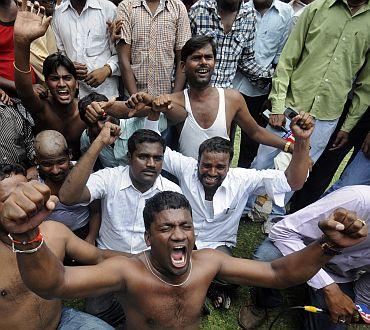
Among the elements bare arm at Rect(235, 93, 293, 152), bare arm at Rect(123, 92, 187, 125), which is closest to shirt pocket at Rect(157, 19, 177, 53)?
bare arm at Rect(123, 92, 187, 125)

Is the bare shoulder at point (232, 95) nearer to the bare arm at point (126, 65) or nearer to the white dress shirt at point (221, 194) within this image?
the white dress shirt at point (221, 194)

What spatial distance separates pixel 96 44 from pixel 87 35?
0.41 ft

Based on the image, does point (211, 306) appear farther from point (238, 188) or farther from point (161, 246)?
point (161, 246)

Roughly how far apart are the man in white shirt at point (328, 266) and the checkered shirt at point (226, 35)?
1.84 metres

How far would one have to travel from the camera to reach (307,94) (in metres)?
4.62

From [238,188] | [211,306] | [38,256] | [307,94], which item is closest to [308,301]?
[211,306]

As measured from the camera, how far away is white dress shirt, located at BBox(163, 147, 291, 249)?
3904 millimetres

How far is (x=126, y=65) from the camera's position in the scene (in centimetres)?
448

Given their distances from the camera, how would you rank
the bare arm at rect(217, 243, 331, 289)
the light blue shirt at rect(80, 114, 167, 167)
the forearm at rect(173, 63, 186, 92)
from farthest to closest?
1. the forearm at rect(173, 63, 186, 92)
2. the light blue shirt at rect(80, 114, 167, 167)
3. the bare arm at rect(217, 243, 331, 289)

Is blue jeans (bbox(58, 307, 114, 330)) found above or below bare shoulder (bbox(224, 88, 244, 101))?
below

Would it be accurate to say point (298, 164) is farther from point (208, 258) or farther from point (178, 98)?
point (178, 98)

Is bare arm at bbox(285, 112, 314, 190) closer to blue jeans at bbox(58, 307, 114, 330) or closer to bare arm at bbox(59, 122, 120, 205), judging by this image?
bare arm at bbox(59, 122, 120, 205)

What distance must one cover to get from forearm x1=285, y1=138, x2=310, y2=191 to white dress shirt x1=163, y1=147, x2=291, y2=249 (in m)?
0.12

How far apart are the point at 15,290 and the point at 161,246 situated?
992mm
